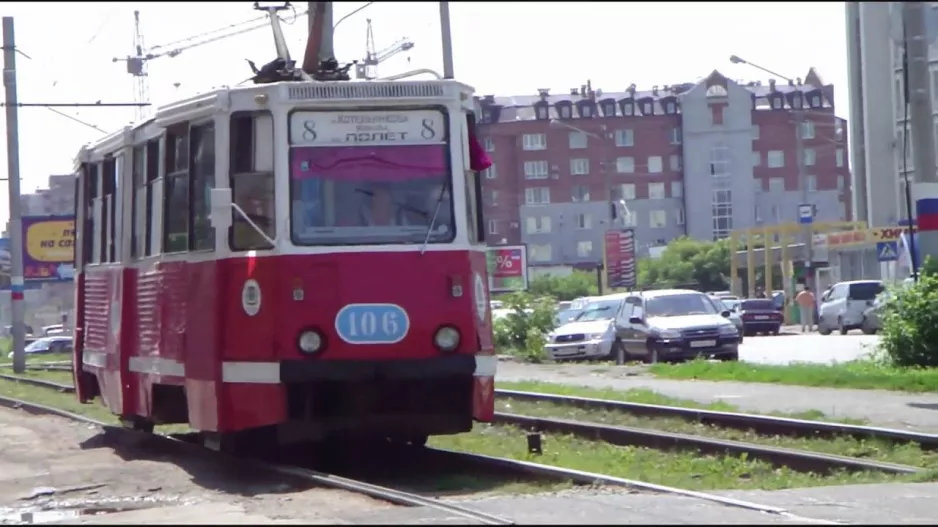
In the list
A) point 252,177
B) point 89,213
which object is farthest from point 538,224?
point 252,177

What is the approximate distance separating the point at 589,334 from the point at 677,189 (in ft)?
159

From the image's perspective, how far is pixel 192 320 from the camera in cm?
1232

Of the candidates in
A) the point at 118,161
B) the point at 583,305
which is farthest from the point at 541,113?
the point at 118,161

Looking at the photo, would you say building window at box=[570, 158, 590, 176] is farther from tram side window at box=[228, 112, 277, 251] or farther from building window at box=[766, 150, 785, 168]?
tram side window at box=[228, 112, 277, 251]

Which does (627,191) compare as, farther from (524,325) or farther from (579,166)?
(524,325)

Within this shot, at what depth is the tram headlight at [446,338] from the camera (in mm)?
11594

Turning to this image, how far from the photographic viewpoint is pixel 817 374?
72.3 ft

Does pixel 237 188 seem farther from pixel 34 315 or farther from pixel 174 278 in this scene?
pixel 34 315

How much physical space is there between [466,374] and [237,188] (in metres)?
2.30

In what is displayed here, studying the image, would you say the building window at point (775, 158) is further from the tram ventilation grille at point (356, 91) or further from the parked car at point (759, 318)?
the tram ventilation grille at point (356, 91)

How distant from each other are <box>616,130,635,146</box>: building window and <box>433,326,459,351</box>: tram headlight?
232 feet

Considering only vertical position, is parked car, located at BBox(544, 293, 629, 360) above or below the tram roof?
below

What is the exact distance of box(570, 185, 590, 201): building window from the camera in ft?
257

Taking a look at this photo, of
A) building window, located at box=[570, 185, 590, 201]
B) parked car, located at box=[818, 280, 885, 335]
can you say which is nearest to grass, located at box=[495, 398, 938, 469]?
parked car, located at box=[818, 280, 885, 335]
